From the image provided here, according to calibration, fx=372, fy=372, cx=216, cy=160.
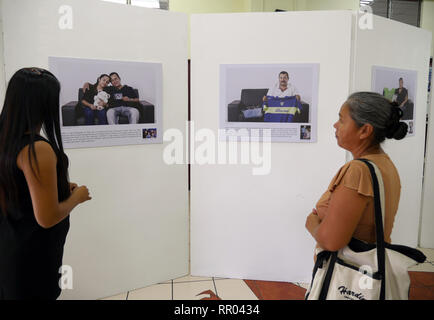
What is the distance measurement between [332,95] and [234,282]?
1.98m

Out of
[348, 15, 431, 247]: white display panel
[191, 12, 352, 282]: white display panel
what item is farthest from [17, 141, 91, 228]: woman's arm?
[348, 15, 431, 247]: white display panel

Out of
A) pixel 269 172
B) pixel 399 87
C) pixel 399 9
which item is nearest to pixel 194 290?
pixel 269 172

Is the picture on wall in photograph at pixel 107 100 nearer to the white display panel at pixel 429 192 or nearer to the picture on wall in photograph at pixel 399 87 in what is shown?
the picture on wall in photograph at pixel 399 87

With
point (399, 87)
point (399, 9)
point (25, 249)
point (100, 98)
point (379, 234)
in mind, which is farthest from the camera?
point (399, 9)

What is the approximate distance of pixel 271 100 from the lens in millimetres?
3434

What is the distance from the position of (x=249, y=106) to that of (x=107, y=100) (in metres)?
1.26

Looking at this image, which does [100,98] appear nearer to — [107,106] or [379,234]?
[107,106]

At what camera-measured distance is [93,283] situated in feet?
10.5

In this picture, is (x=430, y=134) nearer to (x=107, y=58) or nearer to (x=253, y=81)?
(x=253, y=81)

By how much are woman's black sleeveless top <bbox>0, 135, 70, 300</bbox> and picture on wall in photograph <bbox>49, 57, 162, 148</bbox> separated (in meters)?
1.26

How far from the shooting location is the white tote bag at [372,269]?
146cm

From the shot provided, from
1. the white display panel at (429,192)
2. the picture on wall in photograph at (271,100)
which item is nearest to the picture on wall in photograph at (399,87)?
the white display panel at (429,192)

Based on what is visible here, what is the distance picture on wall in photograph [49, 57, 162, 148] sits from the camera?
2.91 meters
